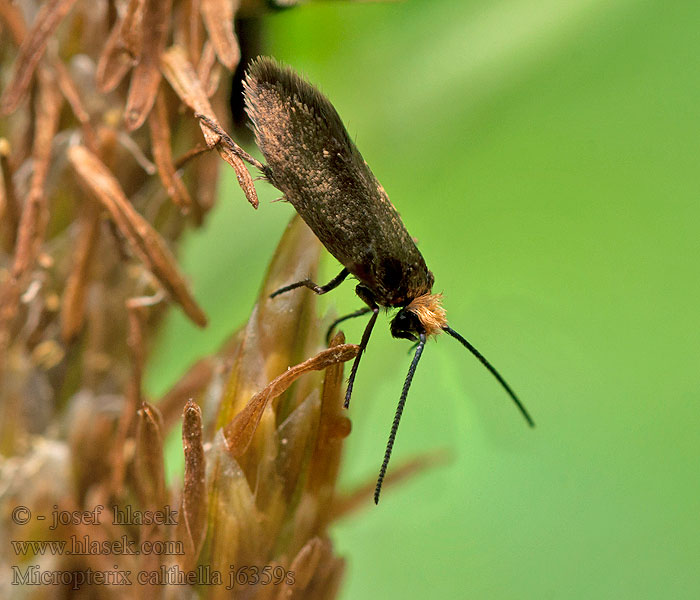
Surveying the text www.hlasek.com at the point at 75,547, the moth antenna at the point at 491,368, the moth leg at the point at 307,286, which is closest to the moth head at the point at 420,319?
the moth antenna at the point at 491,368

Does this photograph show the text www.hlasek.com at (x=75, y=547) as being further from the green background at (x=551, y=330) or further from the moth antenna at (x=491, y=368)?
the moth antenna at (x=491, y=368)

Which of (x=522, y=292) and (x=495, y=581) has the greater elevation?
(x=522, y=292)

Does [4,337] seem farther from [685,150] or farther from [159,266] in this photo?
[685,150]

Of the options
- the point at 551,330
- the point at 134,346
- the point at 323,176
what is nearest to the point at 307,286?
the point at 323,176

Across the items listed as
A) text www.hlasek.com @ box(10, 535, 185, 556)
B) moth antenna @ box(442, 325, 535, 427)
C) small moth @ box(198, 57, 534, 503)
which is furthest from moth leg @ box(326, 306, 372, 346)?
text www.hlasek.com @ box(10, 535, 185, 556)

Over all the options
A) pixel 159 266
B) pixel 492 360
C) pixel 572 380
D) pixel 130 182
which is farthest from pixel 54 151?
pixel 572 380

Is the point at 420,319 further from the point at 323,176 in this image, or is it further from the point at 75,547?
the point at 75,547

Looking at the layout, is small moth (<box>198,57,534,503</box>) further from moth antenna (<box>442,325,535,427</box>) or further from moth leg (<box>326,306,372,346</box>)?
moth antenna (<box>442,325,535,427</box>)
